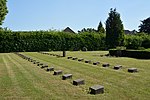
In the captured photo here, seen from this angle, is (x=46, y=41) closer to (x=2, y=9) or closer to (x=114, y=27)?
(x=114, y=27)

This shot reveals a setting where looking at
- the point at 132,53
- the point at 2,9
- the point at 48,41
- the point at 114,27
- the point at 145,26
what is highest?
the point at 145,26

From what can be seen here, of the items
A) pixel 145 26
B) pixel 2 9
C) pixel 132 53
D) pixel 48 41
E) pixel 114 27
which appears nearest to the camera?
pixel 132 53

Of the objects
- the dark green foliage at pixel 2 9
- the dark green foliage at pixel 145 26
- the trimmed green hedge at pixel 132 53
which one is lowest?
the trimmed green hedge at pixel 132 53

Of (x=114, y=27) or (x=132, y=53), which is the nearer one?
(x=132, y=53)

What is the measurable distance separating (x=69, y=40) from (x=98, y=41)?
614 cm

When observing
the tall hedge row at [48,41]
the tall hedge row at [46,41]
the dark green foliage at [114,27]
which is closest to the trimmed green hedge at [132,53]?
the dark green foliage at [114,27]

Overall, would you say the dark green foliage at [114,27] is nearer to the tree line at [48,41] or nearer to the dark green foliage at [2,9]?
the tree line at [48,41]

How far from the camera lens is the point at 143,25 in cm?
9369

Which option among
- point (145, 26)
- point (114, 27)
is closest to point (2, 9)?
point (114, 27)

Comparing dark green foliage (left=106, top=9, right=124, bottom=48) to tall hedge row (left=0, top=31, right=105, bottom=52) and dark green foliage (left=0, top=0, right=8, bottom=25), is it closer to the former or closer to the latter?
dark green foliage (left=0, top=0, right=8, bottom=25)

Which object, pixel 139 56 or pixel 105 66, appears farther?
pixel 139 56

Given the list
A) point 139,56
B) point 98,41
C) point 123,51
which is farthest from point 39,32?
point 139,56

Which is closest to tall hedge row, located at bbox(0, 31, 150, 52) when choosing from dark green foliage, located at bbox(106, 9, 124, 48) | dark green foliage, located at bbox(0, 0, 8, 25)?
dark green foliage, located at bbox(106, 9, 124, 48)

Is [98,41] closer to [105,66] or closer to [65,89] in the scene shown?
[105,66]
